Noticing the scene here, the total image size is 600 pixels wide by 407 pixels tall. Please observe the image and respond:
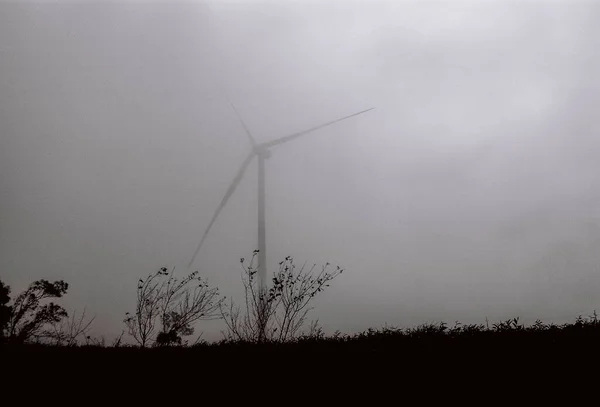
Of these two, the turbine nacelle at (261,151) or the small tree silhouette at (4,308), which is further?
the turbine nacelle at (261,151)

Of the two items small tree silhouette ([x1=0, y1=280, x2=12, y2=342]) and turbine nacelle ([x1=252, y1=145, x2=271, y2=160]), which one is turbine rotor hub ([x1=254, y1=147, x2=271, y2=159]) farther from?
small tree silhouette ([x1=0, y1=280, x2=12, y2=342])

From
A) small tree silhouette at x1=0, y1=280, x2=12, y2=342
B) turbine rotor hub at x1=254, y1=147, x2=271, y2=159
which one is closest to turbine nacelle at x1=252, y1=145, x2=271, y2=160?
turbine rotor hub at x1=254, y1=147, x2=271, y2=159

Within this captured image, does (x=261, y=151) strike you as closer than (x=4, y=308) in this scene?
No

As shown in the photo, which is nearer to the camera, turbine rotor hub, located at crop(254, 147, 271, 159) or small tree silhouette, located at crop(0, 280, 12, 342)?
small tree silhouette, located at crop(0, 280, 12, 342)

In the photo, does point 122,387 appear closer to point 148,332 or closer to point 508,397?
point 508,397

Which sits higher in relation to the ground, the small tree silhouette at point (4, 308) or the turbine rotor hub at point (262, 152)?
the turbine rotor hub at point (262, 152)

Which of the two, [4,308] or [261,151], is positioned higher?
[261,151]

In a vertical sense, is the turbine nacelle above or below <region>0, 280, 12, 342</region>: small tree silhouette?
above

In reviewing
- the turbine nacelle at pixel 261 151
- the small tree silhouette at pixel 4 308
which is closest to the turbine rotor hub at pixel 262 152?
the turbine nacelle at pixel 261 151

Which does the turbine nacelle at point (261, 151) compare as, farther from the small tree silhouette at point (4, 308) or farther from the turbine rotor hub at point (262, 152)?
the small tree silhouette at point (4, 308)

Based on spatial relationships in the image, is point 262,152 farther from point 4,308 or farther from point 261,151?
point 4,308

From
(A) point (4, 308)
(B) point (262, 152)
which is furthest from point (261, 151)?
(A) point (4, 308)

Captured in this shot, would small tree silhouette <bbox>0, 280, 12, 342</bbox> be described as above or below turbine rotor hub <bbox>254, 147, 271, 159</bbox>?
below

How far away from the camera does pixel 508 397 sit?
601 cm
